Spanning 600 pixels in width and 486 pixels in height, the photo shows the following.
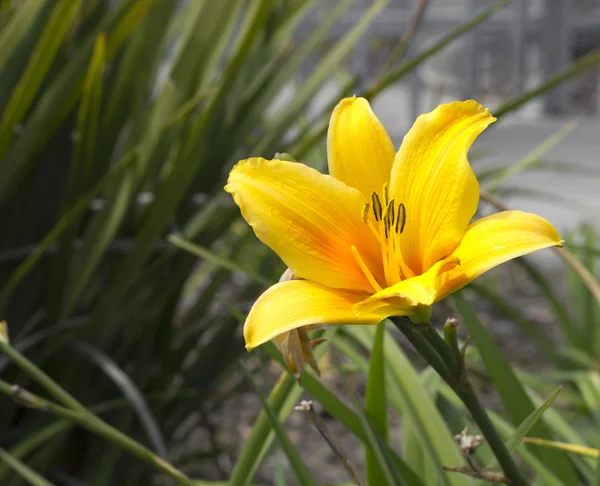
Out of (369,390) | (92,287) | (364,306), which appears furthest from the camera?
(92,287)

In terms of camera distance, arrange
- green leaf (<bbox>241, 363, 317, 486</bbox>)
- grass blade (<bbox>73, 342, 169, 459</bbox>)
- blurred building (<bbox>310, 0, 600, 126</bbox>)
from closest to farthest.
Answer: green leaf (<bbox>241, 363, 317, 486</bbox>)
grass blade (<bbox>73, 342, 169, 459</bbox>)
blurred building (<bbox>310, 0, 600, 126</bbox>)

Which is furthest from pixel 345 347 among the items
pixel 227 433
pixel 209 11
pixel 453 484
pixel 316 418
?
pixel 227 433

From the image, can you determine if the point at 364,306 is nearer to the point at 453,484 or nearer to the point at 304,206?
the point at 304,206

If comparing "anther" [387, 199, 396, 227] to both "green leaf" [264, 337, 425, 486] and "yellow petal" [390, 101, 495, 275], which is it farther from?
"green leaf" [264, 337, 425, 486]

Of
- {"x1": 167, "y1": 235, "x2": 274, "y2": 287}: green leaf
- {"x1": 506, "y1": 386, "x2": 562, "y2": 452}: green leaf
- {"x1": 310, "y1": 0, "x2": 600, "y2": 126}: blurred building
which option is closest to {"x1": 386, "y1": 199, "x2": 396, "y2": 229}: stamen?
{"x1": 506, "y1": 386, "x2": 562, "y2": 452}: green leaf

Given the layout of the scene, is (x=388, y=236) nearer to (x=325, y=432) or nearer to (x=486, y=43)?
(x=325, y=432)

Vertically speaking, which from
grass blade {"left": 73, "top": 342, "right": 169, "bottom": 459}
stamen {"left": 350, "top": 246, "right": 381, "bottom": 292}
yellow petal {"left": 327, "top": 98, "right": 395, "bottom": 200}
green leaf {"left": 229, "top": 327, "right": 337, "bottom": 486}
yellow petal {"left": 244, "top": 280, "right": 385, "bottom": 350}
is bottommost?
grass blade {"left": 73, "top": 342, "right": 169, "bottom": 459}
